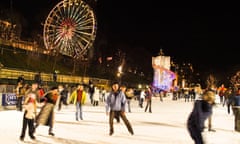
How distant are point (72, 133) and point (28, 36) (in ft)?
213

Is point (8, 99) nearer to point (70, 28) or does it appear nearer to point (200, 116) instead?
point (70, 28)

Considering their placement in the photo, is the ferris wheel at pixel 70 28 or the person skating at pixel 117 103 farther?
the ferris wheel at pixel 70 28

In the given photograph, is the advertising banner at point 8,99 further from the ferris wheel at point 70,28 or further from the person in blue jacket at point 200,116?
the person in blue jacket at point 200,116

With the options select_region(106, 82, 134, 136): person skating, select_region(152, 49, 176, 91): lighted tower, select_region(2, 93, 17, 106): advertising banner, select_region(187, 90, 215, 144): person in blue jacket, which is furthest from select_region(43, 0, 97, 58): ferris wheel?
select_region(187, 90, 215, 144): person in blue jacket

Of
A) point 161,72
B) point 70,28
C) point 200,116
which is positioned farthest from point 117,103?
point 161,72

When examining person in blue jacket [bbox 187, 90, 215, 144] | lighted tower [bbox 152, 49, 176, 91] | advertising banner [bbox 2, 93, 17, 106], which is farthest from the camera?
lighted tower [bbox 152, 49, 176, 91]

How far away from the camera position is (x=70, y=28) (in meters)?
32.8

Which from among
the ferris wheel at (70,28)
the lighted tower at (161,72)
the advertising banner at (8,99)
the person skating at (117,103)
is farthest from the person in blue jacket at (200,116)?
the lighted tower at (161,72)

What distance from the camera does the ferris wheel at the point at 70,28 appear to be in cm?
3231

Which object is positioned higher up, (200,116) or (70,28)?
(70,28)

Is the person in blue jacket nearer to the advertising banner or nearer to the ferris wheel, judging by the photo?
the advertising banner

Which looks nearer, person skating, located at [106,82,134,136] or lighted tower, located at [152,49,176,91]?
person skating, located at [106,82,134,136]

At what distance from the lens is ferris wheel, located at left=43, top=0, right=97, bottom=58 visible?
32312 mm

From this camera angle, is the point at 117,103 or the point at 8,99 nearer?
the point at 117,103
